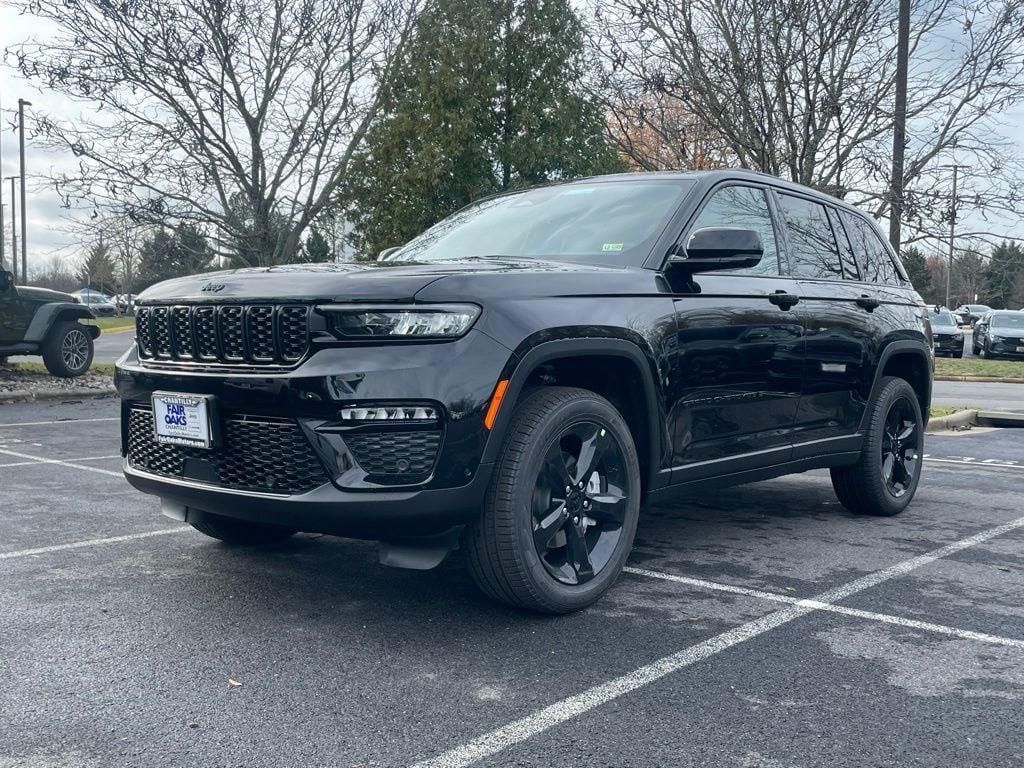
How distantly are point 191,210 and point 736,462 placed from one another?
13323mm

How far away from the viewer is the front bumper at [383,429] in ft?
10.8

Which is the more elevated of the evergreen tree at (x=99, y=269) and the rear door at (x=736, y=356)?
the evergreen tree at (x=99, y=269)

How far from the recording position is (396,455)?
3.34 metres

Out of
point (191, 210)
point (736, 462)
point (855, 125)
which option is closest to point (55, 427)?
point (191, 210)

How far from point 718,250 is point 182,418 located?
86.8 inches

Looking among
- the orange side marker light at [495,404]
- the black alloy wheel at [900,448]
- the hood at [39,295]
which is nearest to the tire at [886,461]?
the black alloy wheel at [900,448]

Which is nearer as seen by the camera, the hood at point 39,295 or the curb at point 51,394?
the curb at point 51,394

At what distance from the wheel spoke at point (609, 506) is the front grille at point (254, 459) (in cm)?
109

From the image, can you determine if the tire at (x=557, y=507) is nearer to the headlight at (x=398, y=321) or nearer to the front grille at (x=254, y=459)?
the headlight at (x=398, y=321)

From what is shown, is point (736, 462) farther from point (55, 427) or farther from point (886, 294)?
point (55, 427)

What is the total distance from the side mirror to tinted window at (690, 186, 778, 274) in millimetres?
374


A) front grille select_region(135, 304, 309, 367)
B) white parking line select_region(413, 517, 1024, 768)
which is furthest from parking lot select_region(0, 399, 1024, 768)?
front grille select_region(135, 304, 309, 367)

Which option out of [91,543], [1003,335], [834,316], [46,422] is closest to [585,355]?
[834,316]

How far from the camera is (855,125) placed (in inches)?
526
